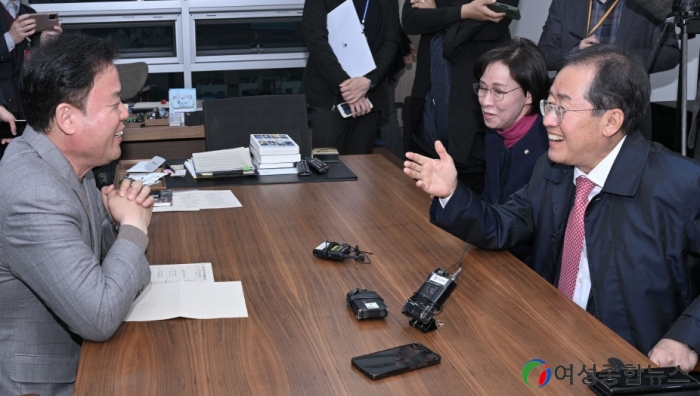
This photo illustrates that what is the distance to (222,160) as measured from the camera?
319 centimetres

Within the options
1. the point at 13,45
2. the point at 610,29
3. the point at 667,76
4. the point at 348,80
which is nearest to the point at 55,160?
the point at 348,80

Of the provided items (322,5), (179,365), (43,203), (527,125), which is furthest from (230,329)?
(322,5)

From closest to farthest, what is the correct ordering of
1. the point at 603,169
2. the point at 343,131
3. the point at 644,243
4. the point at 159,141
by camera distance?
the point at 644,243 → the point at 603,169 → the point at 343,131 → the point at 159,141

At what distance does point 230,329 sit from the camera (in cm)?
170

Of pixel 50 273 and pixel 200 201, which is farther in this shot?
pixel 200 201

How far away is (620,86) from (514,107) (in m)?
0.81

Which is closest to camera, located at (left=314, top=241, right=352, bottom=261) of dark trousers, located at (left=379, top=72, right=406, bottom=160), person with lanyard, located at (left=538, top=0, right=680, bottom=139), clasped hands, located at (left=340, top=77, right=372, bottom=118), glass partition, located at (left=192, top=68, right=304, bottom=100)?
person with lanyard, located at (left=538, top=0, right=680, bottom=139)

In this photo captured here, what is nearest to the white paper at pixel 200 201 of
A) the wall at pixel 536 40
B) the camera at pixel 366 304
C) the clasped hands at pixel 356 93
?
the camera at pixel 366 304

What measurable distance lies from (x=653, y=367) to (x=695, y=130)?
1555mm

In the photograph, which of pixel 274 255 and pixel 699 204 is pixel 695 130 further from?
pixel 274 255

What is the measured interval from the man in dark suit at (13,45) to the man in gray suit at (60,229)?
2913 millimetres

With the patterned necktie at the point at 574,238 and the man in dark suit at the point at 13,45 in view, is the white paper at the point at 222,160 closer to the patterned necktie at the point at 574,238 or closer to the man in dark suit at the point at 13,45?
the patterned necktie at the point at 574,238

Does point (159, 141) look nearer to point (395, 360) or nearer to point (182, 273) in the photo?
point (182, 273)

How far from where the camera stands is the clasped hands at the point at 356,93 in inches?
158
